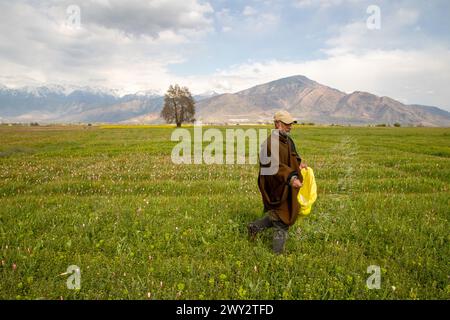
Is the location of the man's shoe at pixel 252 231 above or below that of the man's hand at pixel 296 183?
below

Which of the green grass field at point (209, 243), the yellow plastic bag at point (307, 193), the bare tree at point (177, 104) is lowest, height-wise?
the green grass field at point (209, 243)

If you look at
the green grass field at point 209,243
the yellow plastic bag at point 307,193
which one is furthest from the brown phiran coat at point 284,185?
the green grass field at point 209,243

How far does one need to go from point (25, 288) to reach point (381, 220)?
830cm

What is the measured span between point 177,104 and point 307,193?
84.4 m

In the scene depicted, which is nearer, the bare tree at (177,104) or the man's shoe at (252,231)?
the man's shoe at (252,231)

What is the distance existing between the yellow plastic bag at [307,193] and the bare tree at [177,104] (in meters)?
83.6

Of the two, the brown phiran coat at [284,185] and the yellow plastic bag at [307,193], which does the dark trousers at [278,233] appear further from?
the yellow plastic bag at [307,193]

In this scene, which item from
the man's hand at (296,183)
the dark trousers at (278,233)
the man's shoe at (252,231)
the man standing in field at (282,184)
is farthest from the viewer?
the man's shoe at (252,231)

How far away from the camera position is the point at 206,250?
6.36 meters

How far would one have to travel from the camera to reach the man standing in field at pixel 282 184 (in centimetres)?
599

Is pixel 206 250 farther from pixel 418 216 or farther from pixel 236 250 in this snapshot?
pixel 418 216

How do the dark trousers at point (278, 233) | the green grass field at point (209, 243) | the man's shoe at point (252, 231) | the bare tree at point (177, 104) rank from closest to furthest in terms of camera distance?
the green grass field at point (209, 243) < the dark trousers at point (278, 233) < the man's shoe at point (252, 231) < the bare tree at point (177, 104)

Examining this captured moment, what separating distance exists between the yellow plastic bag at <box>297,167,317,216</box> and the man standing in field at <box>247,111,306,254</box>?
0.22 m

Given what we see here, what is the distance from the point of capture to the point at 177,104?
8731 centimetres
